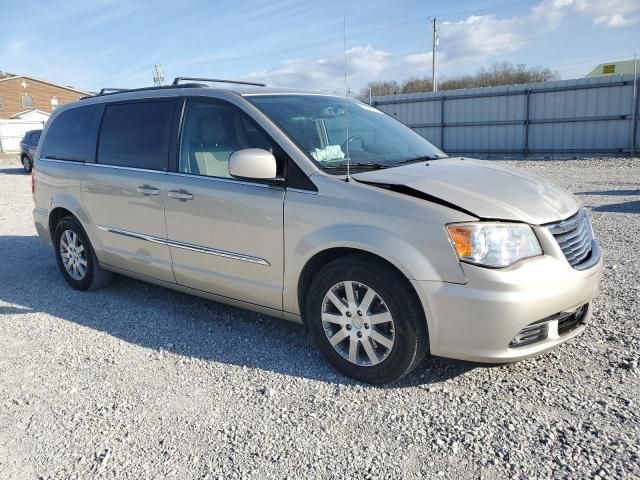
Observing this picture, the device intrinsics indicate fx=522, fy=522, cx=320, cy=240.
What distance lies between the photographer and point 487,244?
9.17ft

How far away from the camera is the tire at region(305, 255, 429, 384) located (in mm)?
2988

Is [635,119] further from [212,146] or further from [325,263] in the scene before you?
[325,263]

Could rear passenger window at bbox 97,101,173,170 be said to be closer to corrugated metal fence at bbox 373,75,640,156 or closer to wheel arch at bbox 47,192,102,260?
wheel arch at bbox 47,192,102,260

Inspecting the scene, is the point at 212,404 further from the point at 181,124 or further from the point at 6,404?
the point at 181,124

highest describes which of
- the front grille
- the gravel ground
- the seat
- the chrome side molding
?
the seat

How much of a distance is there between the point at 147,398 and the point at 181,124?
2099mm

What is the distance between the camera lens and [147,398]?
3.20m

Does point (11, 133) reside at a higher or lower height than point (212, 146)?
higher

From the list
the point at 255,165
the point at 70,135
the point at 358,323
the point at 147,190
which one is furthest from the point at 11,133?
the point at 358,323

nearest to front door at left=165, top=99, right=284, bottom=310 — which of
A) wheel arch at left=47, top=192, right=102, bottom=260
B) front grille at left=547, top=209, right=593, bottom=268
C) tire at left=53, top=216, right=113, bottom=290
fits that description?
wheel arch at left=47, top=192, right=102, bottom=260

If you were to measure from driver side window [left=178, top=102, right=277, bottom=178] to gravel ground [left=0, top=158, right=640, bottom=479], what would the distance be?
1.31 m

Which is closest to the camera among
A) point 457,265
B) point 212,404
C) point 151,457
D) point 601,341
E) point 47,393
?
point 151,457

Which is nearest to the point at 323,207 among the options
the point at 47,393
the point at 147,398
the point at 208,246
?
the point at 208,246

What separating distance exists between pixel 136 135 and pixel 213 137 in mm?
953
